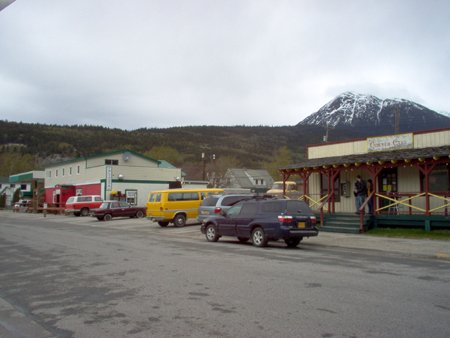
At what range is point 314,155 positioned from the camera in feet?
78.7

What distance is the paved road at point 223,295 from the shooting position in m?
5.11

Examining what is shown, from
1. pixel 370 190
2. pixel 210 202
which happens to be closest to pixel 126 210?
pixel 210 202

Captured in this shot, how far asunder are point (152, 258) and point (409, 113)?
435 ft

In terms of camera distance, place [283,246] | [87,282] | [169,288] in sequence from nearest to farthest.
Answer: [169,288] → [87,282] → [283,246]

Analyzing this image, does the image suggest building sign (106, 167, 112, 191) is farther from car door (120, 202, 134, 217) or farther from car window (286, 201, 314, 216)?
car window (286, 201, 314, 216)

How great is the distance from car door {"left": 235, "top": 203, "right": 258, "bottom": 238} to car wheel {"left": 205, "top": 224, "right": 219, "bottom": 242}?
1276 millimetres

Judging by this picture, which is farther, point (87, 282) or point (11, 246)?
point (11, 246)

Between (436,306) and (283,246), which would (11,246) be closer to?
(283,246)

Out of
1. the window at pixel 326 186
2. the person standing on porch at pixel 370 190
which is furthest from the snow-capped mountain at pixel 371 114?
the person standing on porch at pixel 370 190

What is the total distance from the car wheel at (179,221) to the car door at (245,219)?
9484 mm

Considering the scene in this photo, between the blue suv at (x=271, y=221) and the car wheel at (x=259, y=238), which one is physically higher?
the blue suv at (x=271, y=221)

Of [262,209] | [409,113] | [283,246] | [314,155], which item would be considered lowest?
[283,246]

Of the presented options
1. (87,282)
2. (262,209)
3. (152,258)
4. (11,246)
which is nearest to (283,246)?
(262,209)

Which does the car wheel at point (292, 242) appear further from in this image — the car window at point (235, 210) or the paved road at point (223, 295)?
the paved road at point (223, 295)
